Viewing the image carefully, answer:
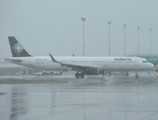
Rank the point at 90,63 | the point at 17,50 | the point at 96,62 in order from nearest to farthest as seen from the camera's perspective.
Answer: the point at 96,62 → the point at 90,63 → the point at 17,50

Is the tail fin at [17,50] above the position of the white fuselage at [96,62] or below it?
above

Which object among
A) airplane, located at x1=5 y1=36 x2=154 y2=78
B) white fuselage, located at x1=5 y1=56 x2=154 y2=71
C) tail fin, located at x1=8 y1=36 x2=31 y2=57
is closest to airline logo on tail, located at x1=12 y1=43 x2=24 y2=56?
tail fin, located at x1=8 y1=36 x2=31 y2=57

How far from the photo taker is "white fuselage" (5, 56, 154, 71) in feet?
189

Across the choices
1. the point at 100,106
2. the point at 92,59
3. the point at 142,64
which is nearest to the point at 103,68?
the point at 92,59

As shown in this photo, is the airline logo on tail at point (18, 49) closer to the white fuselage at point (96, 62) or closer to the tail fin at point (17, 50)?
the tail fin at point (17, 50)

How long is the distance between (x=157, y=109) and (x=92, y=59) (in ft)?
139

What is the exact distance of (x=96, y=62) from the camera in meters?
57.9

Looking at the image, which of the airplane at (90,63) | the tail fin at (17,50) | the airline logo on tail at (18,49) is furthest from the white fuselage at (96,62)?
the airline logo on tail at (18,49)

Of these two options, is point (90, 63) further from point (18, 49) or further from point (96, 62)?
point (18, 49)

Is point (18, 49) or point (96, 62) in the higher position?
point (18, 49)

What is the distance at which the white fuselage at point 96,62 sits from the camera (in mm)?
57656

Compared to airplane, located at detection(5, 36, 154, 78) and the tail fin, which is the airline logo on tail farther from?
airplane, located at detection(5, 36, 154, 78)

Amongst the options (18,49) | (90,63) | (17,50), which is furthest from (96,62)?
(17,50)

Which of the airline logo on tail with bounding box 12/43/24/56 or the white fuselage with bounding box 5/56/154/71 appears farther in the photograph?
the airline logo on tail with bounding box 12/43/24/56
